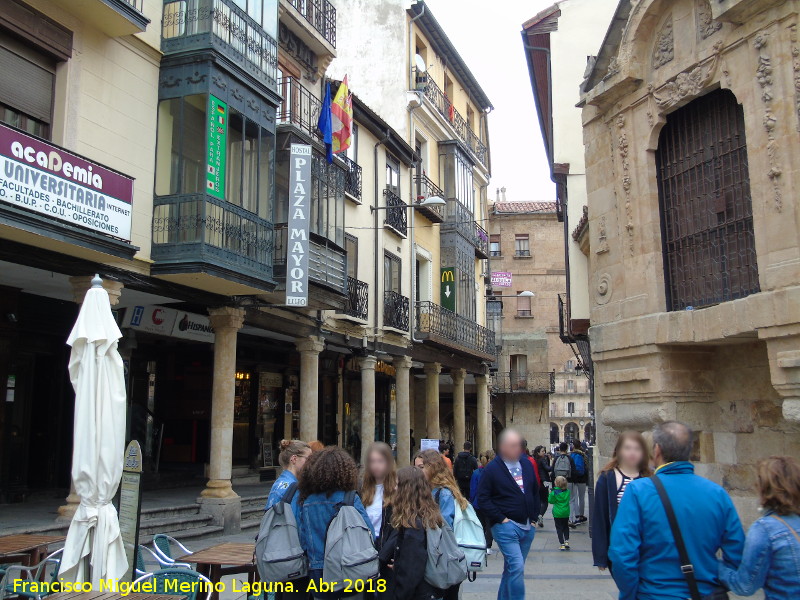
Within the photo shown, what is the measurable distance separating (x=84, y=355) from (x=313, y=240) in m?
8.92

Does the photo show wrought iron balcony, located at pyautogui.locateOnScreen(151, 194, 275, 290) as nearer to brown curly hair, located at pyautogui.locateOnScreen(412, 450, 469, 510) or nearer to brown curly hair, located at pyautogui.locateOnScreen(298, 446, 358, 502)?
brown curly hair, located at pyautogui.locateOnScreen(412, 450, 469, 510)

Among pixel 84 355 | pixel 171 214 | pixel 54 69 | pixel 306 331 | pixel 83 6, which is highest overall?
pixel 83 6

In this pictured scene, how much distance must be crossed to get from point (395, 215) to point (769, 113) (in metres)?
15.6

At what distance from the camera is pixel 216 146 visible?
12570 mm

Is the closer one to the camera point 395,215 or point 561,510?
point 561,510

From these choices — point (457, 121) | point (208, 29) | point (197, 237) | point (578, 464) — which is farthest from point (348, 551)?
point (457, 121)

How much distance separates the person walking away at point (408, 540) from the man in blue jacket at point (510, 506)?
5.86 feet

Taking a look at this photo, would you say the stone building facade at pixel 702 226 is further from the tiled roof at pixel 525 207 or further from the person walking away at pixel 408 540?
the tiled roof at pixel 525 207

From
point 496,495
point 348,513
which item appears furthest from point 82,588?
point 496,495

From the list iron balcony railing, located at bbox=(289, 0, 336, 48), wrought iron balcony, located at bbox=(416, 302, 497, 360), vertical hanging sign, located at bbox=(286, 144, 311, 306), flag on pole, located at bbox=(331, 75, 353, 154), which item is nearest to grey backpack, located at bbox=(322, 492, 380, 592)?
vertical hanging sign, located at bbox=(286, 144, 311, 306)

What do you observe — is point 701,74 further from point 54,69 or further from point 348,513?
point 54,69

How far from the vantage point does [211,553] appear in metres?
6.75

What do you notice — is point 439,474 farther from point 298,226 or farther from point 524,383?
point 524,383

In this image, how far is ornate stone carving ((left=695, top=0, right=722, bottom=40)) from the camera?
8.15 metres
